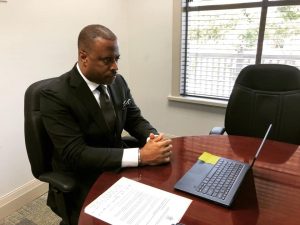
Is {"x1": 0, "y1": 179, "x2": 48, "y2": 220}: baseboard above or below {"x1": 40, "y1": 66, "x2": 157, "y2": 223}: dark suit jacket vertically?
below

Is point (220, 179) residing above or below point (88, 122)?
below

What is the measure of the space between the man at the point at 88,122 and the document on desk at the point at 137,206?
0.58 ft

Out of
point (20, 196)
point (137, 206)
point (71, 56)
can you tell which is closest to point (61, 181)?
point (137, 206)

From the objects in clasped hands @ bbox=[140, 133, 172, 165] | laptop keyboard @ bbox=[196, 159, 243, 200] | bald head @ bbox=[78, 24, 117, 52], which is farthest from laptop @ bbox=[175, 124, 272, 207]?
bald head @ bbox=[78, 24, 117, 52]

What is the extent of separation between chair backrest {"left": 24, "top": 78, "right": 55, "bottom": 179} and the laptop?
0.67 m

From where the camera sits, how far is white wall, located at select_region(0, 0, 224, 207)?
1.88 metres

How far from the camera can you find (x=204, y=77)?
2811 mm

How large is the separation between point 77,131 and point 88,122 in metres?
0.08

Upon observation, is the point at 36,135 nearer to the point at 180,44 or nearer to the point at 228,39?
the point at 180,44

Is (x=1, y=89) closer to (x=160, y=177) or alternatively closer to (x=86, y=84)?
(x=86, y=84)

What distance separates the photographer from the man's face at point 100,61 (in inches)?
48.6

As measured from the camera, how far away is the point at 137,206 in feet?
2.86

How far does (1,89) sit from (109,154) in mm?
1174

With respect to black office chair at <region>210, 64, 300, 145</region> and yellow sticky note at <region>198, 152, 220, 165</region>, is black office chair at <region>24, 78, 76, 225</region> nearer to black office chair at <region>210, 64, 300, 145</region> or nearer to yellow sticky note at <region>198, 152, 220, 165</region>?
yellow sticky note at <region>198, 152, 220, 165</region>
